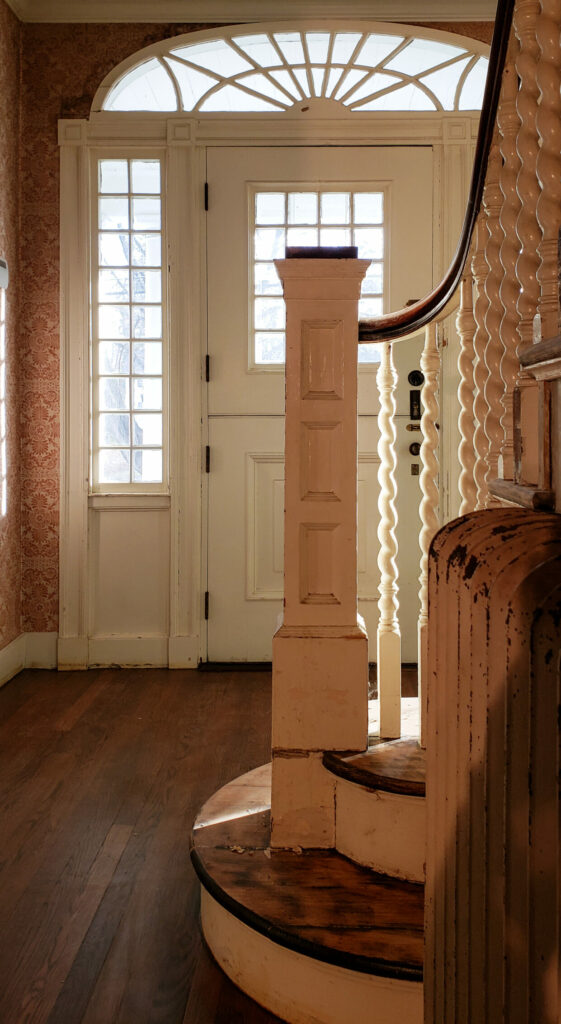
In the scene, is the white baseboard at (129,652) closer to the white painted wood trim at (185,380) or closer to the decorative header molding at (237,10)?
the white painted wood trim at (185,380)

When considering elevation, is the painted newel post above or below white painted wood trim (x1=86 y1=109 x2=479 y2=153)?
below

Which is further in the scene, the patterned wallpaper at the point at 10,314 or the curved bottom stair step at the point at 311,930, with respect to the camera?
the patterned wallpaper at the point at 10,314

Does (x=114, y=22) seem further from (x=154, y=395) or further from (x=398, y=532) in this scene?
(x=398, y=532)

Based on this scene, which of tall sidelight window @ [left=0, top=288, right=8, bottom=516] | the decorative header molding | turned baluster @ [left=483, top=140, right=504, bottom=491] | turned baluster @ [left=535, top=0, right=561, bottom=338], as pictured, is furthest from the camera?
the decorative header molding

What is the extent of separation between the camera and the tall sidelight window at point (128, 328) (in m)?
3.61

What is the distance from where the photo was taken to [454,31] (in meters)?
3.61

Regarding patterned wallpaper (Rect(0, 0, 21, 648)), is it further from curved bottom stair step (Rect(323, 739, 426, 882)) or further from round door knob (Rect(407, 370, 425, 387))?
curved bottom stair step (Rect(323, 739, 426, 882))

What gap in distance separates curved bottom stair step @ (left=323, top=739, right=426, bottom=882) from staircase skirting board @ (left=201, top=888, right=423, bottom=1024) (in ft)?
0.72

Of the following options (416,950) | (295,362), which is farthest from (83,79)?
(416,950)

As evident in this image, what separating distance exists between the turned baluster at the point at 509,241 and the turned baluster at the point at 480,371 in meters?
0.14

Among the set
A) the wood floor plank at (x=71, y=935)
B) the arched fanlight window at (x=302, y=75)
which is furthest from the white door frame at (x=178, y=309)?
the wood floor plank at (x=71, y=935)

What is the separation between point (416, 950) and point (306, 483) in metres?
0.85

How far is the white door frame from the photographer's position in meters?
3.57

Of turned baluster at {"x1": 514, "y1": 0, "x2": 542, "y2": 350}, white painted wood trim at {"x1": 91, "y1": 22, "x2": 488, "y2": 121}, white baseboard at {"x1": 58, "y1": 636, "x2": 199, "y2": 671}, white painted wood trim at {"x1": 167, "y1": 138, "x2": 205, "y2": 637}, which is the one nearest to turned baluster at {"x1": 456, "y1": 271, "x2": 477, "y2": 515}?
turned baluster at {"x1": 514, "y1": 0, "x2": 542, "y2": 350}
